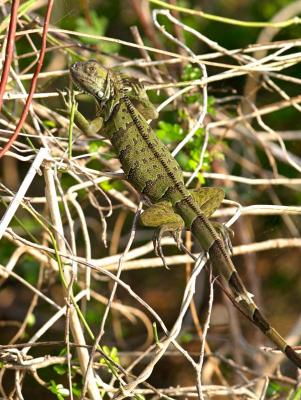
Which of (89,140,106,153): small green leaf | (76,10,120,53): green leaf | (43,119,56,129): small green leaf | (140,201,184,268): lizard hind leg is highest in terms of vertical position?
(76,10,120,53): green leaf

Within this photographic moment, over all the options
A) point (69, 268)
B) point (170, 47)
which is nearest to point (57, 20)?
point (69, 268)

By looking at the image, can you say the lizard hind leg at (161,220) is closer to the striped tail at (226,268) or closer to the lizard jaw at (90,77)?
the striped tail at (226,268)

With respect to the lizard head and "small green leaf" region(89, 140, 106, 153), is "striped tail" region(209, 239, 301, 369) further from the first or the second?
the lizard head

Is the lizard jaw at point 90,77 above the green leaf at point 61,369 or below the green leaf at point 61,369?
above

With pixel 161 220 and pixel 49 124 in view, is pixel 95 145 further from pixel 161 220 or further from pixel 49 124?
pixel 161 220

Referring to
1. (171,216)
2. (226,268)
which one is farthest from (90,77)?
(226,268)

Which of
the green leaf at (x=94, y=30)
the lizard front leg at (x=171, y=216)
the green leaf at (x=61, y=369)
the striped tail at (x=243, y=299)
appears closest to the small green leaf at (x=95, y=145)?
the lizard front leg at (x=171, y=216)

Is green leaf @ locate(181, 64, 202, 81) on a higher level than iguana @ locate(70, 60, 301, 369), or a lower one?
higher

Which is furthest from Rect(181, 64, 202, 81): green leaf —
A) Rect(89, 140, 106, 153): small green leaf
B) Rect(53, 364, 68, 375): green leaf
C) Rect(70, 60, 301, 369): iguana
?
Rect(53, 364, 68, 375): green leaf

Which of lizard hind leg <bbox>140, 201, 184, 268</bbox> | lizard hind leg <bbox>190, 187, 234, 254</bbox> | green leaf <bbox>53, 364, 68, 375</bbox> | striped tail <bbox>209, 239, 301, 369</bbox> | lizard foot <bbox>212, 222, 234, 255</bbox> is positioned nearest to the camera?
striped tail <bbox>209, 239, 301, 369</bbox>

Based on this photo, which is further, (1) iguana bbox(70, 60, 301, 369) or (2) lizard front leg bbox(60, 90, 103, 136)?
(2) lizard front leg bbox(60, 90, 103, 136)
